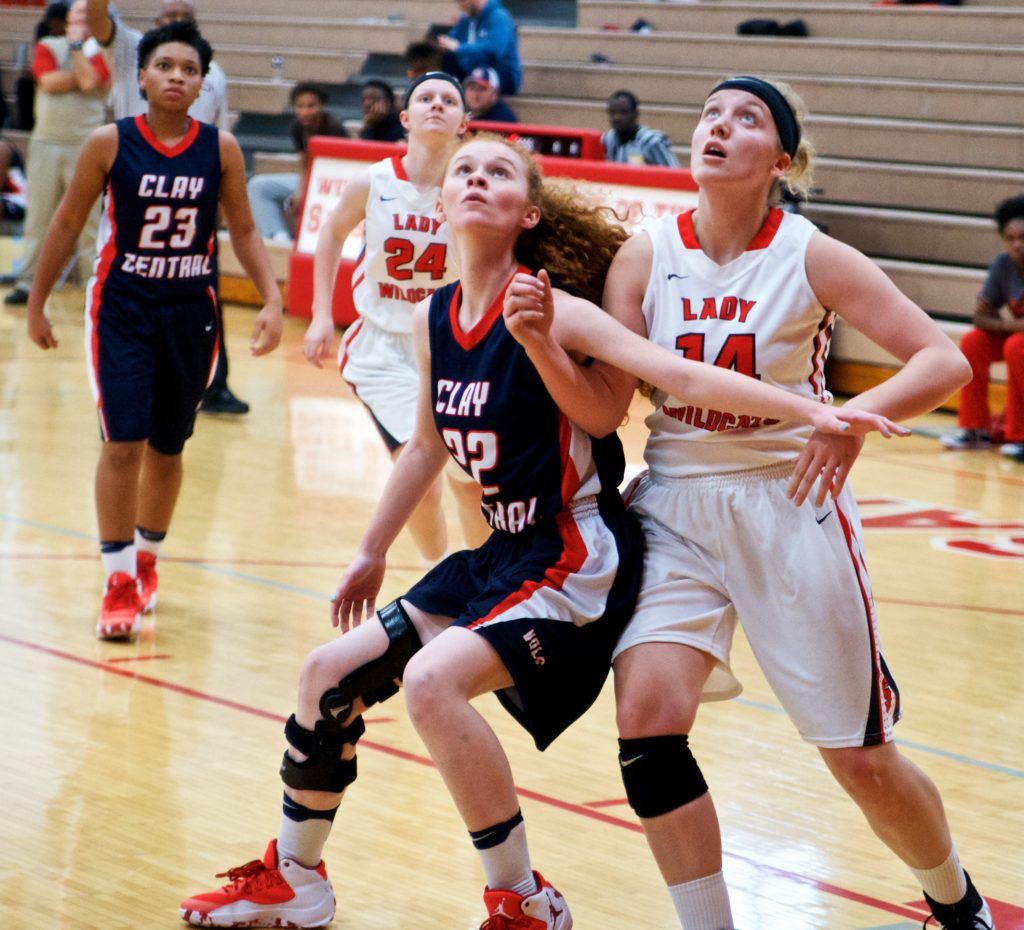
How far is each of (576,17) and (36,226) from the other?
5.83 metres

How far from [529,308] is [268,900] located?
3.98 feet

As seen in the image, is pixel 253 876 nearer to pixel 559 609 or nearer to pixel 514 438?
pixel 559 609

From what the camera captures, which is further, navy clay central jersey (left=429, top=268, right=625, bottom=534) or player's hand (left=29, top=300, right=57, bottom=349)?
player's hand (left=29, top=300, right=57, bottom=349)

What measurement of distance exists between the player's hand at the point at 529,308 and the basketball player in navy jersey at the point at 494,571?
0.26 ft

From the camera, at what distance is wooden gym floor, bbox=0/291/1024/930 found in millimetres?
3391

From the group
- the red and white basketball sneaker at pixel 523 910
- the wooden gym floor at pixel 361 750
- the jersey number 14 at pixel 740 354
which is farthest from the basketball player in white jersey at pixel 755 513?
the wooden gym floor at pixel 361 750

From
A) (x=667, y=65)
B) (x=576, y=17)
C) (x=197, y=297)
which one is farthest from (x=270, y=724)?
(x=576, y=17)

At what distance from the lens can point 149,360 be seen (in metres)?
5.24

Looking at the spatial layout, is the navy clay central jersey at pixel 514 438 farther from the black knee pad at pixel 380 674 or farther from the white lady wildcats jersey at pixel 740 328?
the black knee pad at pixel 380 674

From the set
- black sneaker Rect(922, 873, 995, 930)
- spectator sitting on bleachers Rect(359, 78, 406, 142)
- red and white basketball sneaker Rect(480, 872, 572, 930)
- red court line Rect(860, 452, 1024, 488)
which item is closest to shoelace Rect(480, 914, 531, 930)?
red and white basketball sneaker Rect(480, 872, 572, 930)

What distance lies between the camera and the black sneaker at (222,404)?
927cm

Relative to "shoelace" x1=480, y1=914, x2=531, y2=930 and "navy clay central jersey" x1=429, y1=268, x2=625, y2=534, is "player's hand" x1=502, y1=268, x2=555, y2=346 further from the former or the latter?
"shoelace" x1=480, y1=914, x2=531, y2=930

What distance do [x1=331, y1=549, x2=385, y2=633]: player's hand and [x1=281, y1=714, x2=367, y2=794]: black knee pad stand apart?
23 cm

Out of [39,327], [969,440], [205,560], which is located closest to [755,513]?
[39,327]
